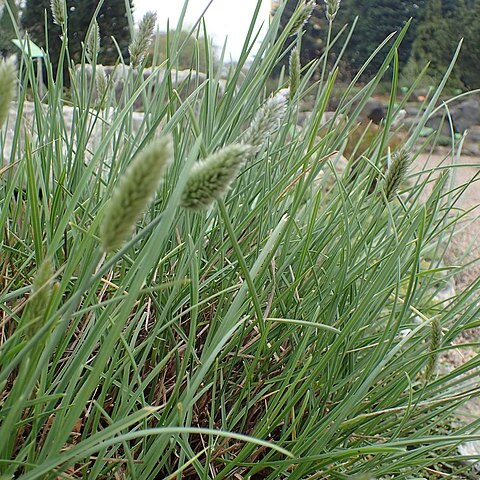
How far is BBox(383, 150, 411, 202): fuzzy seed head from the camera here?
29.4 inches

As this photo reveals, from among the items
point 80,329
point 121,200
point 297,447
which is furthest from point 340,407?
point 121,200

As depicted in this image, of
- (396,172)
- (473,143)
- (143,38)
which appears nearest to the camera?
(396,172)

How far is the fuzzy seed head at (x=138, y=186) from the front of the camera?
1.13 feet

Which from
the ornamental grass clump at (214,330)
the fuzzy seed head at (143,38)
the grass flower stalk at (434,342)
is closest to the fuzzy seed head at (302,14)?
the ornamental grass clump at (214,330)

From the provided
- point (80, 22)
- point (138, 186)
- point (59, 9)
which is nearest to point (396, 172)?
point (138, 186)

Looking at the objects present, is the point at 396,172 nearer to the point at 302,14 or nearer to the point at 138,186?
the point at 302,14

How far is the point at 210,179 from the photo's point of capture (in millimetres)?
416

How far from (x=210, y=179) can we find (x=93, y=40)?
763 mm

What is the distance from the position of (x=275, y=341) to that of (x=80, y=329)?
12.5 inches

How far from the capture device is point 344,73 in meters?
12.3

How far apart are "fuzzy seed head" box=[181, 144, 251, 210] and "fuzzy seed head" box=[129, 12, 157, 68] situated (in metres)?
0.52

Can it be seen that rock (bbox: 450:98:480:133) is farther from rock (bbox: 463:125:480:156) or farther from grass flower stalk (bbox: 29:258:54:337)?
grass flower stalk (bbox: 29:258:54:337)

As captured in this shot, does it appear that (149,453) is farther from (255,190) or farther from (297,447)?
(255,190)

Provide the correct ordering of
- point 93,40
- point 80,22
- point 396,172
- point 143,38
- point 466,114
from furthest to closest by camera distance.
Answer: point 466,114
point 80,22
point 93,40
point 143,38
point 396,172
